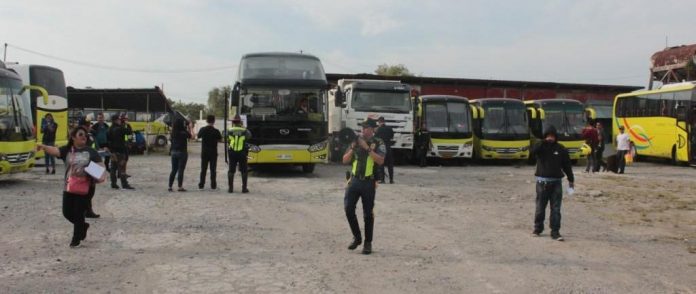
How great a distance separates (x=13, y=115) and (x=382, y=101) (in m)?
11.5

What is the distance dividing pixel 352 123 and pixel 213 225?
12.4 meters

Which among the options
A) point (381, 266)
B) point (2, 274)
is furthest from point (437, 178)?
point (2, 274)

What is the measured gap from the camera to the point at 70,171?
761cm

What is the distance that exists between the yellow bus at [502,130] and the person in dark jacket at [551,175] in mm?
14943

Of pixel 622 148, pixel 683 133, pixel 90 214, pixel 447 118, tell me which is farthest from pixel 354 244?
pixel 683 133

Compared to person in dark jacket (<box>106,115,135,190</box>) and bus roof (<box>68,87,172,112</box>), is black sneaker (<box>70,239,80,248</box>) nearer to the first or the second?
person in dark jacket (<box>106,115,135,190</box>)

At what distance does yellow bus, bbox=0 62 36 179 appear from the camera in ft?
44.3

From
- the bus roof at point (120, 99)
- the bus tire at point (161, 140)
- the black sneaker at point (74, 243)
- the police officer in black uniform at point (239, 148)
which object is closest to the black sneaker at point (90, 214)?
the black sneaker at point (74, 243)

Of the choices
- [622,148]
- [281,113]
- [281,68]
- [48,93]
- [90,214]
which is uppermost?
[281,68]

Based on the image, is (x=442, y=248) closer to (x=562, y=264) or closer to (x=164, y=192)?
(x=562, y=264)

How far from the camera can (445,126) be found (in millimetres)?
22828

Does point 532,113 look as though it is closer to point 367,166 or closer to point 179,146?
point 179,146

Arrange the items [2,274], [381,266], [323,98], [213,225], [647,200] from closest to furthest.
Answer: [2,274]
[381,266]
[213,225]
[647,200]
[323,98]

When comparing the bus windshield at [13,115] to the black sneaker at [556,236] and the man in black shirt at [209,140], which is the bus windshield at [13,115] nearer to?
the man in black shirt at [209,140]
